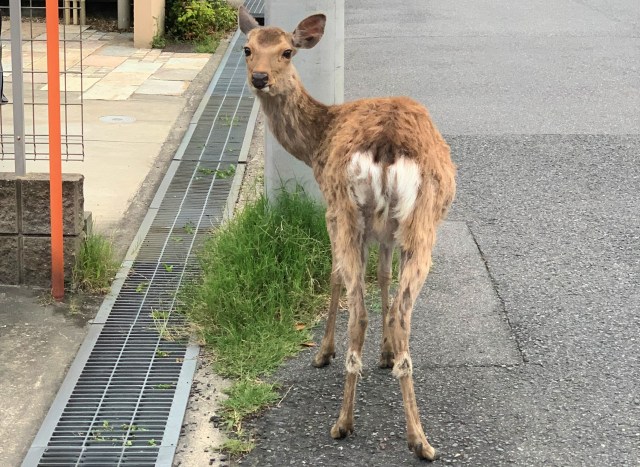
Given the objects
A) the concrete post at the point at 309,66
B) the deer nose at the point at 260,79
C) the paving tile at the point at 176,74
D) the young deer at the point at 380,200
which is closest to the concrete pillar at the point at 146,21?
the paving tile at the point at 176,74

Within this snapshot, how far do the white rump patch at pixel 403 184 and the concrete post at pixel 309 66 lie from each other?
87.5 inches

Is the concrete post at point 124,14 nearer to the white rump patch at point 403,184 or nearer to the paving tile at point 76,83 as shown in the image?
the paving tile at point 76,83

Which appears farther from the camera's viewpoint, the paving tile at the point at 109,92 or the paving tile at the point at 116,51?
the paving tile at the point at 116,51

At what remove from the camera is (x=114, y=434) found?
4820 mm

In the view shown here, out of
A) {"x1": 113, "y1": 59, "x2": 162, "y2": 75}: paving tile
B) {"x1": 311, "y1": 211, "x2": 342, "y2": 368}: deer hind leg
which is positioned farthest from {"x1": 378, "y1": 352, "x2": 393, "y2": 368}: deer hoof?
{"x1": 113, "y1": 59, "x2": 162, "y2": 75}: paving tile

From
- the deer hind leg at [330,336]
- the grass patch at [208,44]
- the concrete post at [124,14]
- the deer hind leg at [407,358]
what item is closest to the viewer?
the deer hind leg at [407,358]

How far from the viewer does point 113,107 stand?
10406mm

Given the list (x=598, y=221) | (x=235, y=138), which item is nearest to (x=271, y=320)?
(x=598, y=221)

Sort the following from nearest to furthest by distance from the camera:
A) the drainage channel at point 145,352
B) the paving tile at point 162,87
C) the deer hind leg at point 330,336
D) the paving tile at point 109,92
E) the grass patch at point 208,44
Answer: the drainage channel at point 145,352
the deer hind leg at point 330,336
the paving tile at point 109,92
the paving tile at point 162,87
the grass patch at point 208,44

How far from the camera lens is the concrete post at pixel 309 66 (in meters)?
6.70

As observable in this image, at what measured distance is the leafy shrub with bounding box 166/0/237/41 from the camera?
1363cm

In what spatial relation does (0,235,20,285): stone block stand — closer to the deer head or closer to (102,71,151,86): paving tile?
the deer head

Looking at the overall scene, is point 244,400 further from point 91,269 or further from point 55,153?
point 55,153

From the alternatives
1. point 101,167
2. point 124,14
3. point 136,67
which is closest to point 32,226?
point 101,167
